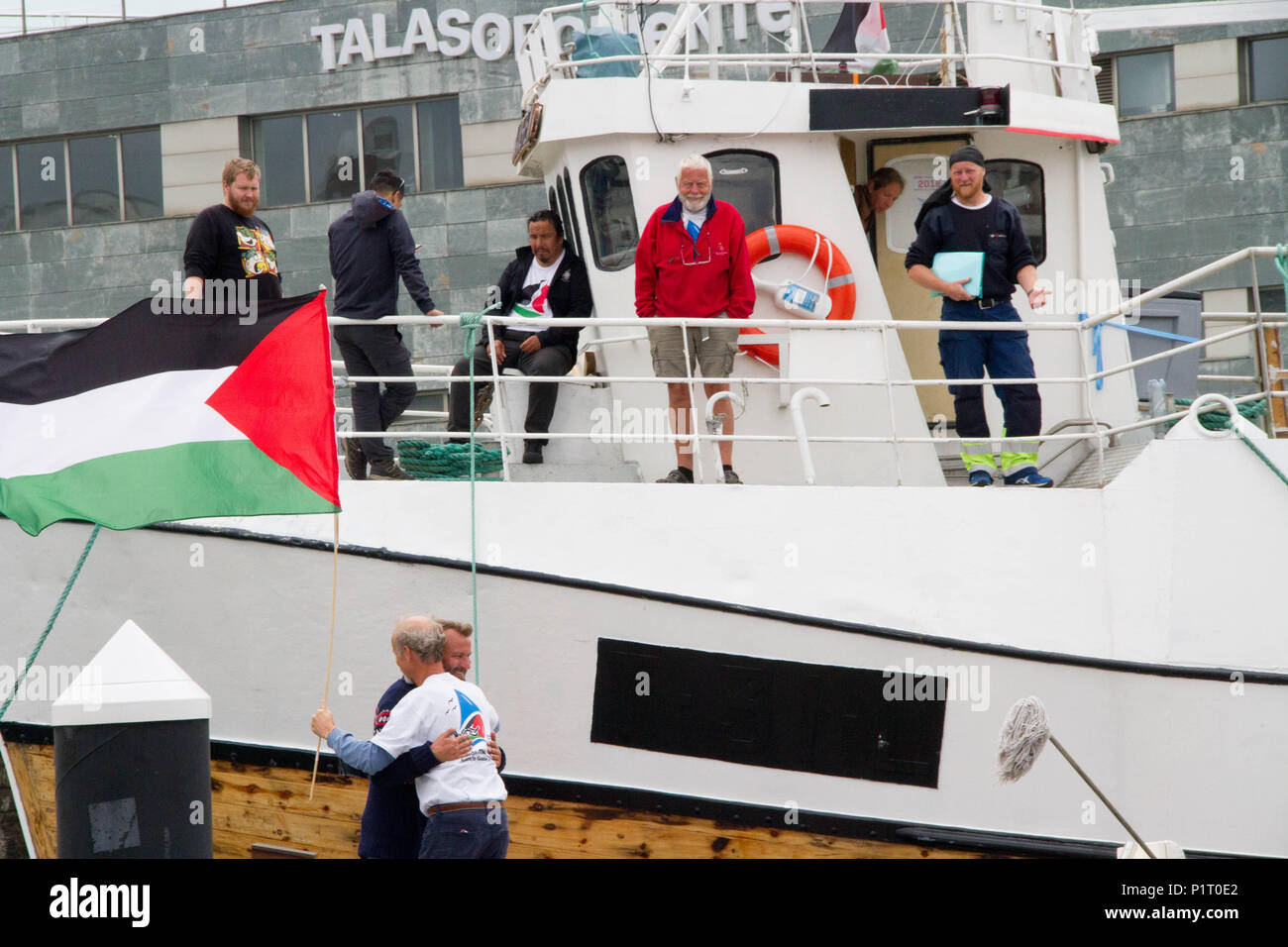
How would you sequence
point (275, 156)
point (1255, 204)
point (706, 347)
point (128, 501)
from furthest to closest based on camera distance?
point (275, 156) → point (1255, 204) → point (706, 347) → point (128, 501)

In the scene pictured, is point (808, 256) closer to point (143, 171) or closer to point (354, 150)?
point (354, 150)

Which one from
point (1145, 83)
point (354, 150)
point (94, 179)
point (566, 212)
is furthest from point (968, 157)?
point (94, 179)

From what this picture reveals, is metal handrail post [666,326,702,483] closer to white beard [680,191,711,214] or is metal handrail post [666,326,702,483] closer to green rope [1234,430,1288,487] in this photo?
white beard [680,191,711,214]

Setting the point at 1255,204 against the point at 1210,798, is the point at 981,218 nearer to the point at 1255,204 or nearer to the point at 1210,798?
the point at 1210,798

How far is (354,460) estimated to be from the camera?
23.9ft

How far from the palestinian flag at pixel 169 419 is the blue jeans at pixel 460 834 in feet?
4.23

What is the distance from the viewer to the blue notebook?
7398 mm

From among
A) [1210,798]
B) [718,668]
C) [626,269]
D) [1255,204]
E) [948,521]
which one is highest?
[1255,204]

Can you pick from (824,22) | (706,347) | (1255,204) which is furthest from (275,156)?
(706,347)

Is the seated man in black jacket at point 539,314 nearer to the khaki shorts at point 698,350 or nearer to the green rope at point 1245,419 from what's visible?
the khaki shorts at point 698,350

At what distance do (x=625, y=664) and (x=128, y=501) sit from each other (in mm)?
2125

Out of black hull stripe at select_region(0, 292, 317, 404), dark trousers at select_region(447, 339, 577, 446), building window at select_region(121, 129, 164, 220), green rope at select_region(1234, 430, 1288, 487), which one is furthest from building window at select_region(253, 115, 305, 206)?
green rope at select_region(1234, 430, 1288, 487)

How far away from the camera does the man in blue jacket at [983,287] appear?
7316 millimetres
